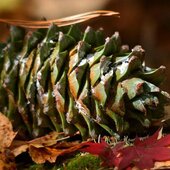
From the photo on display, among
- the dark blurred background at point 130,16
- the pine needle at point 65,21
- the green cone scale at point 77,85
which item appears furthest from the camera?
the dark blurred background at point 130,16

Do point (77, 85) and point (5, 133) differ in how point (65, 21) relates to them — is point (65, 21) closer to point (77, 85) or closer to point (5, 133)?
point (77, 85)

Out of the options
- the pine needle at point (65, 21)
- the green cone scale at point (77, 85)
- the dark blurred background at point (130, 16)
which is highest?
the pine needle at point (65, 21)

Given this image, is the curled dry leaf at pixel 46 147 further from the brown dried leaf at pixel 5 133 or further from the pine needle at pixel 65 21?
the pine needle at pixel 65 21

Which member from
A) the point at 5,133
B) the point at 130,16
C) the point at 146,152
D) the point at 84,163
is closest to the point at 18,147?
the point at 5,133

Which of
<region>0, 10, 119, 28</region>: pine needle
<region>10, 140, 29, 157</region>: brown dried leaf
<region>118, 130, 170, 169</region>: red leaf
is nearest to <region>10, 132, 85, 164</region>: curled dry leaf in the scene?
<region>10, 140, 29, 157</region>: brown dried leaf

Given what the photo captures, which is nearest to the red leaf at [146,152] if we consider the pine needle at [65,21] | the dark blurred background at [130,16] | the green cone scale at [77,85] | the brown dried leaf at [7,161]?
the green cone scale at [77,85]

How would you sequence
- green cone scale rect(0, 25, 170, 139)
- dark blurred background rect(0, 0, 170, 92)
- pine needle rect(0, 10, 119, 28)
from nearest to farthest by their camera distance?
green cone scale rect(0, 25, 170, 139) < pine needle rect(0, 10, 119, 28) < dark blurred background rect(0, 0, 170, 92)

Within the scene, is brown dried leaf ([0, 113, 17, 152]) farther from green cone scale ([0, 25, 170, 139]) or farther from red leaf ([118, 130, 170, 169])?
red leaf ([118, 130, 170, 169])
